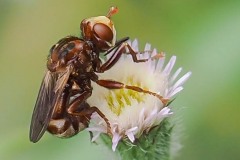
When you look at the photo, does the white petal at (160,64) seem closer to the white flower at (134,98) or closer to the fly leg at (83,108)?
the white flower at (134,98)

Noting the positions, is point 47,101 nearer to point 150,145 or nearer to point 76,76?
point 76,76

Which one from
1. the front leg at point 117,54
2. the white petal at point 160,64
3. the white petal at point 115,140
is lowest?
the white petal at point 115,140

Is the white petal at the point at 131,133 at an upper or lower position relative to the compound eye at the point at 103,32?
lower

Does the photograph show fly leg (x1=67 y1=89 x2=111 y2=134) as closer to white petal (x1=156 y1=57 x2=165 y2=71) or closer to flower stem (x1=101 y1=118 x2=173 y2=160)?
flower stem (x1=101 y1=118 x2=173 y2=160)

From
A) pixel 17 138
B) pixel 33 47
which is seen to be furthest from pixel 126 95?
pixel 33 47

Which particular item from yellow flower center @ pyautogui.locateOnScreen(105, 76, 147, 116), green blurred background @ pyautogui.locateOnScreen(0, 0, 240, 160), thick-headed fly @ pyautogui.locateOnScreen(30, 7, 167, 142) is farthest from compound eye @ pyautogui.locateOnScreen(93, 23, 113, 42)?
green blurred background @ pyautogui.locateOnScreen(0, 0, 240, 160)

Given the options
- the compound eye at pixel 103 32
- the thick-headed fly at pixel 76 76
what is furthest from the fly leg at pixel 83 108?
the compound eye at pixel 103 32

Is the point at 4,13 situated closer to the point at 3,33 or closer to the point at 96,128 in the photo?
the point at 3,33
